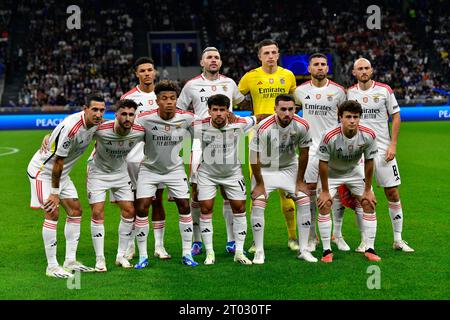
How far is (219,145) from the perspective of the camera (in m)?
8.51

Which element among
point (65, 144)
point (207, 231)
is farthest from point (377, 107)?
point (65, 144)

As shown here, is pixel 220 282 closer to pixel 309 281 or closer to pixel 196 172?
pixel 309 281

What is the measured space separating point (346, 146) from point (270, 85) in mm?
1536

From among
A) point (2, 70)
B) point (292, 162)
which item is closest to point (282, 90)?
point (292, 162)

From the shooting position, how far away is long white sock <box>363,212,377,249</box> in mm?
8617

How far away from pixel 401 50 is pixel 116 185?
33.6m

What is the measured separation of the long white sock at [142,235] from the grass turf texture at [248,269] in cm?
19

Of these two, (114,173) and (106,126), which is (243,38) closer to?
(114,173)

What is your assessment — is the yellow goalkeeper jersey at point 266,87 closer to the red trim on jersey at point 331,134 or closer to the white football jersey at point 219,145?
the white football jersey at point 219,145

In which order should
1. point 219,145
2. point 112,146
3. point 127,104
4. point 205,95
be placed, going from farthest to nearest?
point 205,95 < point 219,145 < point 112,146 < point 127,104

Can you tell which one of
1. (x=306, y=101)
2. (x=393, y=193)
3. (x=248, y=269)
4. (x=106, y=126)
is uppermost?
(x=306, y=101)

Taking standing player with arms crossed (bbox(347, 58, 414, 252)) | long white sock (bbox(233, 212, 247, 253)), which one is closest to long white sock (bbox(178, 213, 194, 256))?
long white sock (bbox(233, 212, 247, 253))

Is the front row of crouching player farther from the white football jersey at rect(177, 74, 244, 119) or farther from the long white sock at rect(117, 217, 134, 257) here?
the white football jersey at rect(177, 74, 244, 119)

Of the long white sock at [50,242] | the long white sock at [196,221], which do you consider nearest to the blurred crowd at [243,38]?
the long white sock at [196,221]
